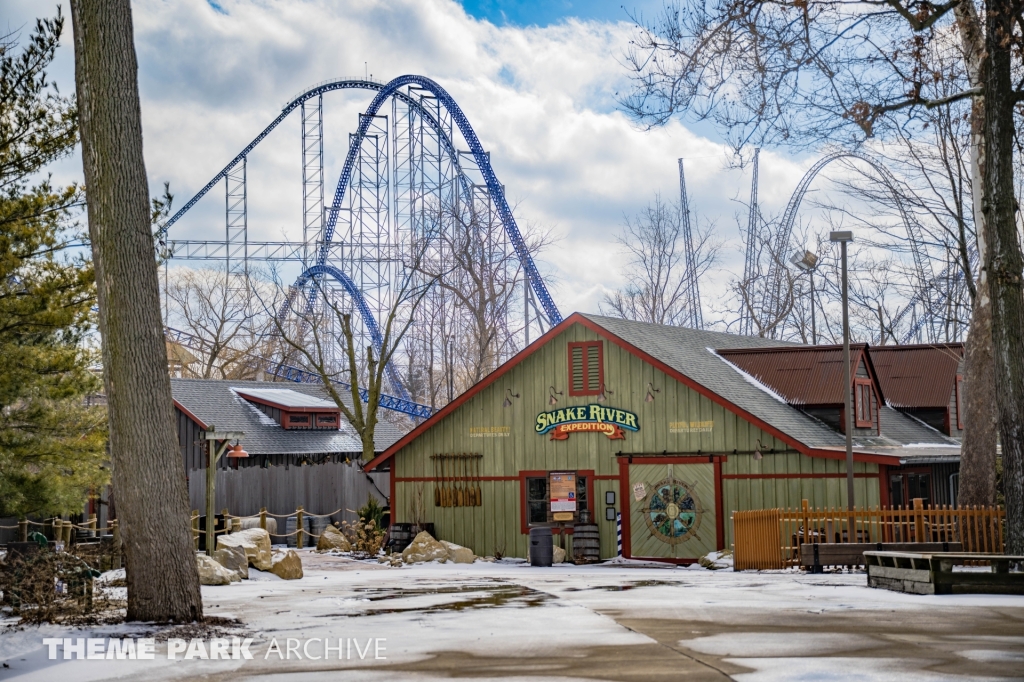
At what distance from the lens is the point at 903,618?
40.7 feet

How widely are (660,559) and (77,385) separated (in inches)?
510

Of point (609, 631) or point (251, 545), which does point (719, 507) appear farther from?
point (609, 631)

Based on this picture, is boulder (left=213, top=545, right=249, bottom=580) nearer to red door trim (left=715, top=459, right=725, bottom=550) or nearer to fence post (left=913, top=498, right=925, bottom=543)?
red door trim (left=715, top=459, right=725, bottom=550)

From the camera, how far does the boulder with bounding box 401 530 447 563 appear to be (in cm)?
2517

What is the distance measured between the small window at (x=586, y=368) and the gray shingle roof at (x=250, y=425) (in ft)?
48.1

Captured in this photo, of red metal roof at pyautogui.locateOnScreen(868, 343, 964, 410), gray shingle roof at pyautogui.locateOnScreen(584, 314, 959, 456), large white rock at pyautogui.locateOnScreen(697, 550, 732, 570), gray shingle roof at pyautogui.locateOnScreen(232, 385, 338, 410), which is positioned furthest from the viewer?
gray shingle roof at pyautogui.locateOnScreen(232, 385, 338, 410)

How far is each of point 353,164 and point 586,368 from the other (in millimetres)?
27355

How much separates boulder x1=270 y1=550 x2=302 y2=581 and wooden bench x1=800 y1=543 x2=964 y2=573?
8883 millimetres

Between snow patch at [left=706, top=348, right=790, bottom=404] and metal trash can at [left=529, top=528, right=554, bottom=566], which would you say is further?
snow patch at [left=706, top=348, right=790, bottom=404]

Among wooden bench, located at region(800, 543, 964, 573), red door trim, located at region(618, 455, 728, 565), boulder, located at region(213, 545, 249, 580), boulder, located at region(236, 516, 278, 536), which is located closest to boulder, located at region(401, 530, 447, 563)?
red door trim, located at region(618, 455, 728, 565)

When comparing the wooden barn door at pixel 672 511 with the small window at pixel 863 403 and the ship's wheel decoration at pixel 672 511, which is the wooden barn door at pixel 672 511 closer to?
the ship's wheel decoration at pixel 672 511

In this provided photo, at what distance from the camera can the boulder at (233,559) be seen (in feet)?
63.8

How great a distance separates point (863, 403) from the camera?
88.3 ft

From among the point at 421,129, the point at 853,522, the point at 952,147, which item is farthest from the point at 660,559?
the point at 421,129
